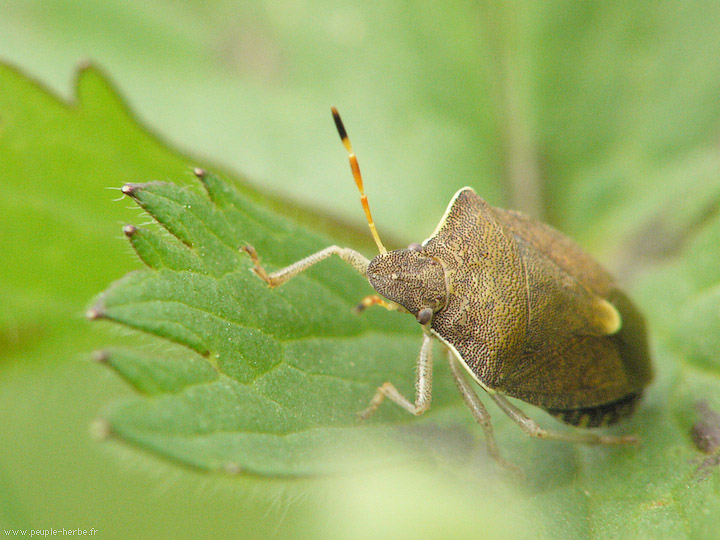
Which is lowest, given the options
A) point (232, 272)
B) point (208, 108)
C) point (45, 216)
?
point (232, 272)

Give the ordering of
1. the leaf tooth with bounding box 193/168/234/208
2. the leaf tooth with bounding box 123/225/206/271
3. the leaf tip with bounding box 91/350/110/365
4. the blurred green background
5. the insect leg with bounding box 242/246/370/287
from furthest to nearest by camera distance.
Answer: the blurred green background < the insect leg with bounding box 242/246/370/287 < the leaf tooth with bounding box 193/168/234/208 < the leaf tooth with bounding box 123/225/206/271 < the leaf tip with bounding box 91/350/110/365

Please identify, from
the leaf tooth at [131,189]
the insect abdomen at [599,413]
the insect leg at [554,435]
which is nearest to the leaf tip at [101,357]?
the leaf tooth at [131,189]

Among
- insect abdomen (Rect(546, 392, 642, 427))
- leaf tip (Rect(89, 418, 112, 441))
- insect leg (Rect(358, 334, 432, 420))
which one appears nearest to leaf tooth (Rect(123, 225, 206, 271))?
leaf tip (Rect(89, 418, 112, 441))

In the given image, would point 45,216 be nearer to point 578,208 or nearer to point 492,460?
point 492,460

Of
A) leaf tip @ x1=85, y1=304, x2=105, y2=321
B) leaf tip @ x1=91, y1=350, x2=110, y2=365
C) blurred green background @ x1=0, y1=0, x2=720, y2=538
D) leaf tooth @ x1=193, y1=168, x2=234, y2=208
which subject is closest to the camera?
leaf tip @ x1=91, y1=350, x2=110, y2=365

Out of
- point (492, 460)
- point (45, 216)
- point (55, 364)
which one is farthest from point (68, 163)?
point (492, 460)

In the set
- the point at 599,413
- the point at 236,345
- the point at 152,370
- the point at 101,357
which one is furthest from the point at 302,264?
the point at 599,413

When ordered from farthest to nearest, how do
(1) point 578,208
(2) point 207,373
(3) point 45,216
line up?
(1) point 578,208 < (3) point 45,216 < (2) point 207,373

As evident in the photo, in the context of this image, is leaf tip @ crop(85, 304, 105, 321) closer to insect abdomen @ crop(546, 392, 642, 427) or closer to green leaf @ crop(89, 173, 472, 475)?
green leaf @ crop(89, 173, 472, 475)
